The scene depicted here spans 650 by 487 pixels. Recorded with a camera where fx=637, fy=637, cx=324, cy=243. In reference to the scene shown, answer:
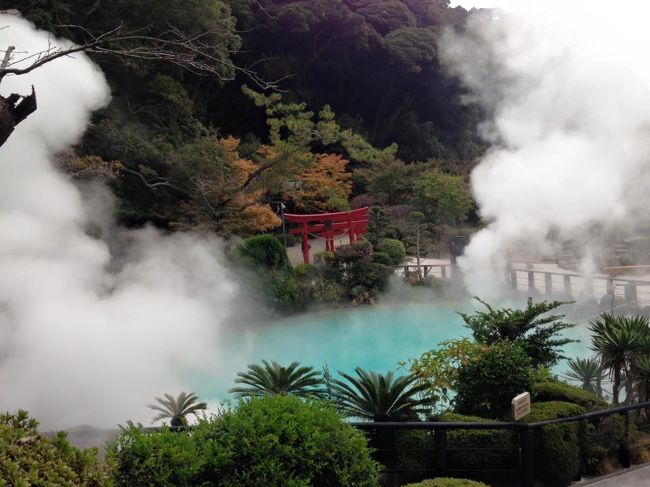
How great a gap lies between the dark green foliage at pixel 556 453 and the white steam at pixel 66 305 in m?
5.21

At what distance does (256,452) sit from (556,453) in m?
2.78

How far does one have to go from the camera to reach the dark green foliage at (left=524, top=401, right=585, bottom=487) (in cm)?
496

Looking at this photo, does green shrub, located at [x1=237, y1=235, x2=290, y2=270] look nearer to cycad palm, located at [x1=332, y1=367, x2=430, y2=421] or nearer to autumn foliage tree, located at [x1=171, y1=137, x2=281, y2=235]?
autumn foliage tree, located at [x1=171, y1=137, x2=281, y2=235]

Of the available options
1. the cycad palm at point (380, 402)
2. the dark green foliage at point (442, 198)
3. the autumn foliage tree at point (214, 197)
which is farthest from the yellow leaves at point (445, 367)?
the dark green foliage at point (442, 198)

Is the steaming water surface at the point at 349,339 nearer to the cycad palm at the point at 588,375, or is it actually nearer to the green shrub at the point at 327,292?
the green shrub at the point at 327,292

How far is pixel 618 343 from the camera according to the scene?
702cm

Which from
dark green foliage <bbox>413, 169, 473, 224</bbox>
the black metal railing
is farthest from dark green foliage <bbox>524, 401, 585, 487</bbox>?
dark green foliage <bbox>413, 169, 473, 224</bbox>

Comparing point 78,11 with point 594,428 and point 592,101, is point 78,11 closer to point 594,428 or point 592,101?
point 592,101

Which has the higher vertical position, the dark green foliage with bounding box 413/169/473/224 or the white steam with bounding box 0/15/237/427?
the dark green foliage with bounding box 413/169/473/224

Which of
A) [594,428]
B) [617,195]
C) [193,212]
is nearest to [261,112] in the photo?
[193,212]

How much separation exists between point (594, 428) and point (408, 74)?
2881 cm

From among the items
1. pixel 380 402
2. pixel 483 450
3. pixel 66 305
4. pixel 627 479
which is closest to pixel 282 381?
pixel 380 402

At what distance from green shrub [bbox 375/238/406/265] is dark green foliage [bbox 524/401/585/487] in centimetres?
1443

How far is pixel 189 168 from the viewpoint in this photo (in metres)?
18.2
